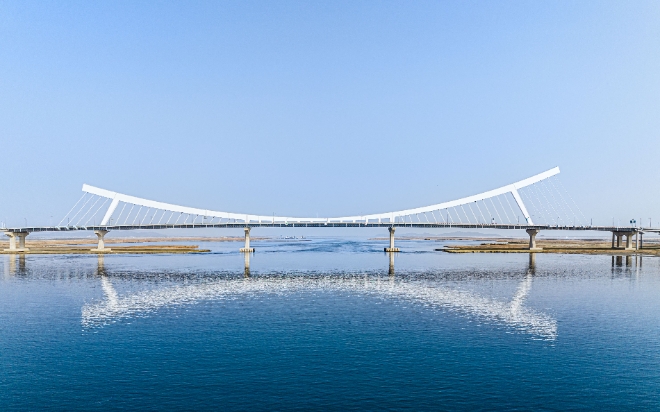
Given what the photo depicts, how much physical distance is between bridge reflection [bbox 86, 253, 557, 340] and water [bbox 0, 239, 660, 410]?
0.29 m

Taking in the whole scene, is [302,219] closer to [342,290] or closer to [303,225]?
[303,225]

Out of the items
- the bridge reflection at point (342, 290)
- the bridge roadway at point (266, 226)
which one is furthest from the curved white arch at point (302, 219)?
the bridge reflection at point (342, 290)

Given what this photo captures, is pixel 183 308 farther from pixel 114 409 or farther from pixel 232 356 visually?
pixel 114 409

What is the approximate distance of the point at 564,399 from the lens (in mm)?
21844

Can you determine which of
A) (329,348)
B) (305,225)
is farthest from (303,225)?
(329,348)

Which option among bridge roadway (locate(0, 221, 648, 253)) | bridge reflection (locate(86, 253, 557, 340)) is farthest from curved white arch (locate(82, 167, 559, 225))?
bridge reflection (locate(86, 253, 557, 340))

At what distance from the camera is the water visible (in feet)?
72.5

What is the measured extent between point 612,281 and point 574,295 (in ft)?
58.8

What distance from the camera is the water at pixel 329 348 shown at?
72.5ft

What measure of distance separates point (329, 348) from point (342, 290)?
27260 millimetres

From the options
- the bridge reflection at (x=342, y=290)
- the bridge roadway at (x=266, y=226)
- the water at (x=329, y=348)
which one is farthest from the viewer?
the bridge roadway at (x=266, y=226)

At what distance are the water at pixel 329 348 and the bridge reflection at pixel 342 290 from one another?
291 millimetres

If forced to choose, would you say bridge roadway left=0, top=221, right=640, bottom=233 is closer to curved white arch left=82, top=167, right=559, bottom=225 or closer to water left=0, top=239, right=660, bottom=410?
curved white arch left=82, top=167, right=559, bottom=225

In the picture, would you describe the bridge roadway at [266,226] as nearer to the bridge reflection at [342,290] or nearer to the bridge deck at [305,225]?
the bridge deck at [305,225]
